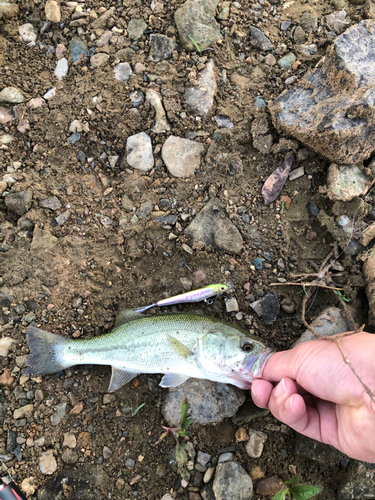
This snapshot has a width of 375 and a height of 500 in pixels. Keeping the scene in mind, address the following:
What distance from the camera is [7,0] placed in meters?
4.82

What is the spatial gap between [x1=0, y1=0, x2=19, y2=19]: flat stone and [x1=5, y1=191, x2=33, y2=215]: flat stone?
257 cm

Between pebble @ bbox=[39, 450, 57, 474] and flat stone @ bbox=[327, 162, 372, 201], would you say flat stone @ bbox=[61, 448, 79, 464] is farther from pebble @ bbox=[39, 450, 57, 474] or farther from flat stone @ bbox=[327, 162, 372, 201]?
flat stone @ bbox=[327, 162, 372, 201]

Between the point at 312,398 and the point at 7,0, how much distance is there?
6337mm

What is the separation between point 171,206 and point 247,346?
195 centimetres

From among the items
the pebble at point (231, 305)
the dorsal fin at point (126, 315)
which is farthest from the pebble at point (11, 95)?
the pebble at point (231, 305)

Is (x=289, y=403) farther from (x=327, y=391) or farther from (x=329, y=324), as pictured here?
(x=329, y=324)

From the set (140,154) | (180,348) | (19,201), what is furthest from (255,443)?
(19,201)

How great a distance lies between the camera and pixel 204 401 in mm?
4035

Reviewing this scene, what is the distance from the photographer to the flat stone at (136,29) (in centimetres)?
478

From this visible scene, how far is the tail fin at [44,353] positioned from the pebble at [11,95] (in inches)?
119

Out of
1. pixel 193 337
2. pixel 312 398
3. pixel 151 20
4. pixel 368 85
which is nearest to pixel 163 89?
pixel 151 20

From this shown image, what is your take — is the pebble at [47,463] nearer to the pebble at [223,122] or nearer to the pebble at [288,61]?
the pebble at [223,122]

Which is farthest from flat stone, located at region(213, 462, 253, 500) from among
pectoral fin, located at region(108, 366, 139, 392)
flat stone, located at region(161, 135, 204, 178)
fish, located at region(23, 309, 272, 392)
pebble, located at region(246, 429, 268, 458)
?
flat stone, located at region(161, 135, 204, 178)

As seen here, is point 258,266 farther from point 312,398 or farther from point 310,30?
point 310,30
